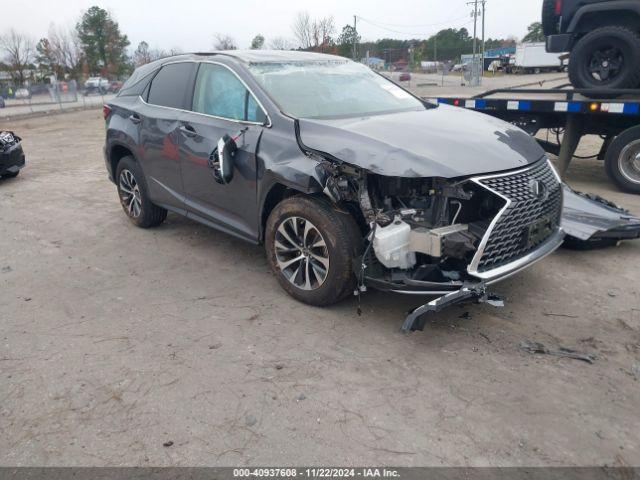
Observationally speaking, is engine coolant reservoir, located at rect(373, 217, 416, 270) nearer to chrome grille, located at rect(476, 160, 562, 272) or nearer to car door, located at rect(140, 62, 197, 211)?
chrome grille, located at rect(476, 160, 562, 272)

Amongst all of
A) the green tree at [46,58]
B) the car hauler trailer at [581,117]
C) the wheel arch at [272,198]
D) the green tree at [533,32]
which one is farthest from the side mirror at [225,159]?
the green tree at [533,32]

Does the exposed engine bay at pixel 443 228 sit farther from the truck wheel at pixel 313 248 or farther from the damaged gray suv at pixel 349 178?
the truck wheel at pixel 313 248

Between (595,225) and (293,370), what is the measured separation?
10.8 ft

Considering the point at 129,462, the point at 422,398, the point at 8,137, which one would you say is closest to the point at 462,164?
the point at 422,398

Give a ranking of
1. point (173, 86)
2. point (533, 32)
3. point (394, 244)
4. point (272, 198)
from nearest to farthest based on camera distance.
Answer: point (394, 244) < point (272, 198) < point (173, 86) < point (533, 32)

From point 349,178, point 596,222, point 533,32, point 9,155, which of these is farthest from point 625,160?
point 533,32

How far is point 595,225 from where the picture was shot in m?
4.93

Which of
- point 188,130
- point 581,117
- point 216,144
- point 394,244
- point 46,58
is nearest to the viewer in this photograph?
point 394,244

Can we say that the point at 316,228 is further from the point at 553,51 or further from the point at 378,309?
the point at 553,51

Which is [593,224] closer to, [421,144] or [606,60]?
[421,144]

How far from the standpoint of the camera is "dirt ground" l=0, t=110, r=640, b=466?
2.65 metres

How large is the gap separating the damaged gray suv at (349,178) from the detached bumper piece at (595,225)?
0.10 feet

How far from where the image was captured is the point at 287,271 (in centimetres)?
413

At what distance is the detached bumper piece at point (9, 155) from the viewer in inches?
336
